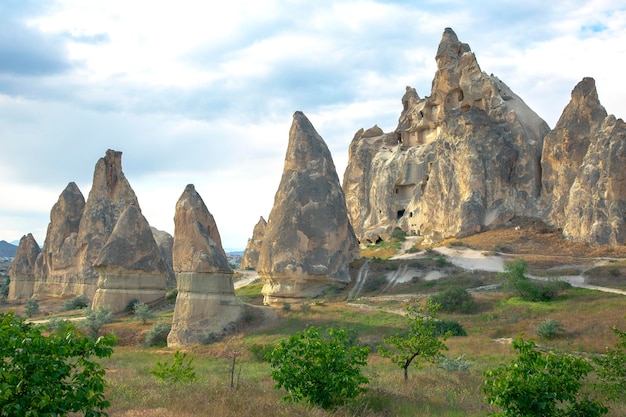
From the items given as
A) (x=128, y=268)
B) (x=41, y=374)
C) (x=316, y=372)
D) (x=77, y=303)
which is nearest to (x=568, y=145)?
(x=128, y=268)

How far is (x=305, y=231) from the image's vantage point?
26328mm

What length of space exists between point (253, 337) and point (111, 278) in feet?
34.5

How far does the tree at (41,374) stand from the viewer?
4.76 metres

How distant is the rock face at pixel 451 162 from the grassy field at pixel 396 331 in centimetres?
358

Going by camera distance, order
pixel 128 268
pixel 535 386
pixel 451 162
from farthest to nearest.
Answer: pixel 451 162, pixel 128 268, pixel 535 386

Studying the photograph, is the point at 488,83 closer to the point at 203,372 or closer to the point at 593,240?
the point at 593,240

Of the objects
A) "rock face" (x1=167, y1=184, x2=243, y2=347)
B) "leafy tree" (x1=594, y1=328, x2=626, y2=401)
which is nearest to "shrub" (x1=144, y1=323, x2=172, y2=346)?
"rock face" (x1=167, y1=184, x2=243, y2=347)

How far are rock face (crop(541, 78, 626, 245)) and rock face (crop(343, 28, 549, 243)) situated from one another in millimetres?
1851

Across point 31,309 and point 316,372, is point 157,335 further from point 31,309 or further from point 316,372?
point 31,309

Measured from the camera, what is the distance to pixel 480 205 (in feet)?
128

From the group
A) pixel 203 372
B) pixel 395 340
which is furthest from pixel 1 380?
pixel 203 372

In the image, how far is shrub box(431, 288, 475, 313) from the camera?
2147 centimetres

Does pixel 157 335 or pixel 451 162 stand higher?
pixel 451 162

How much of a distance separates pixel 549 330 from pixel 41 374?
15.2 metres
